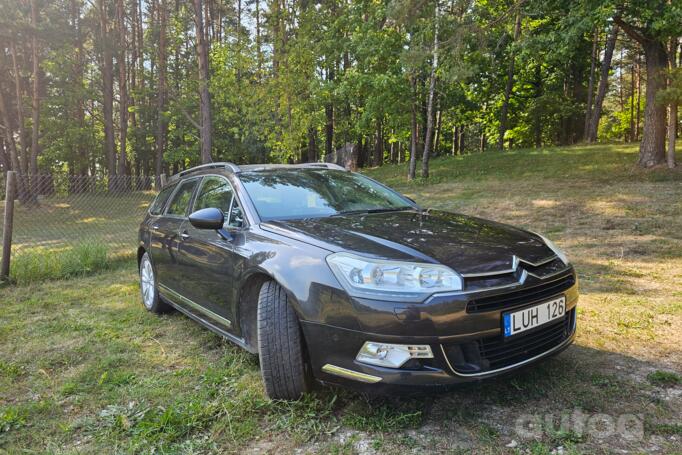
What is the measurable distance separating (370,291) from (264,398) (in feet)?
3.39

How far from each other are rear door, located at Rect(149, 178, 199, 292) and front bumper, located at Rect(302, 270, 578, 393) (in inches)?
78.3

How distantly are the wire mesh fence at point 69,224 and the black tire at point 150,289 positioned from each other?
93.2 inches

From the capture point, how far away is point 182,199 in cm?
419

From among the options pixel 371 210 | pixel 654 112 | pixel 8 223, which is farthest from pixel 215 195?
pixel 654 112

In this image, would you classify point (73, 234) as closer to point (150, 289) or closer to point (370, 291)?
point (150, 289)

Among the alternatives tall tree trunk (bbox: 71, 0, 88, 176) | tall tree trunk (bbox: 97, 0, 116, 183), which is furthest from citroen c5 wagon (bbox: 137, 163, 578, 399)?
tall tree trunk (bbox: 71, 0, 88, 176)

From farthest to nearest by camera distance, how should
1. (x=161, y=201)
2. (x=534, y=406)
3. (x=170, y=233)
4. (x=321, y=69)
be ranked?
(x=321, y=69) < (x=161, y=201) < (x=170, y=233) < (x=534, y=406)

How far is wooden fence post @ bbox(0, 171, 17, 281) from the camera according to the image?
19.0 feet

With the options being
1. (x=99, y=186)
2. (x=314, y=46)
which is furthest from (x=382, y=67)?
(x=99, y=186)

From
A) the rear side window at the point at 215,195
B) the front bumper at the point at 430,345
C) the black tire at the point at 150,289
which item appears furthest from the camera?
the black tire at the point at 150,289

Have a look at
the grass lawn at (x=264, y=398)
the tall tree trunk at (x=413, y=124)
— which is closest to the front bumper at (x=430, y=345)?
the grass lawn at (x=264, y=398)

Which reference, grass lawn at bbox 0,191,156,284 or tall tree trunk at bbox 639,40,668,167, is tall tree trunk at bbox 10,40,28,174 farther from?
tall tree trunk at bbox 639,40,668,167

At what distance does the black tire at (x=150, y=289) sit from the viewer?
14.6ft

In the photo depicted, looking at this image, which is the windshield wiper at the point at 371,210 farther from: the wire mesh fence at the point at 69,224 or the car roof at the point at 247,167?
the wire mesh fence at the point at 69,224
